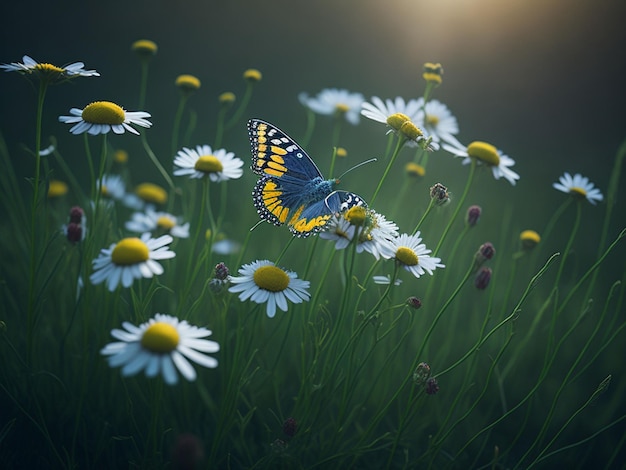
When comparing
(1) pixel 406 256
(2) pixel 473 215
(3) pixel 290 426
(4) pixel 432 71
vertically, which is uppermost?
(4) pixel 432 71

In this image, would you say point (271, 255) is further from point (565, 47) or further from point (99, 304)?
point (565, 47)

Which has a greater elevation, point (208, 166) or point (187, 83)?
point (187, 83)

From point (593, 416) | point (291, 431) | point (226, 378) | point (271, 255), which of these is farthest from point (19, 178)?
point (593, 416)

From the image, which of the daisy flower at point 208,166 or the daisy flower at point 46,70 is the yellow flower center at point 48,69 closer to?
the daisy flower at point 46,70

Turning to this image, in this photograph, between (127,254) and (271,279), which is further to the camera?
(271,279)

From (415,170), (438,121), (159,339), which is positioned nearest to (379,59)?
(438,121)

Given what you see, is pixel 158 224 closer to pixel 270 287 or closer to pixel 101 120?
pixel 101 120
